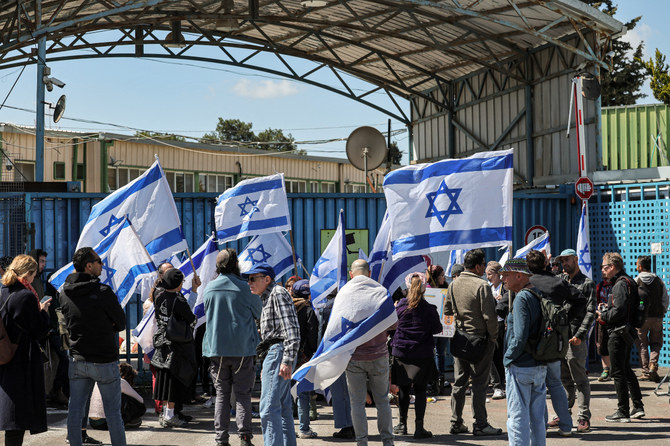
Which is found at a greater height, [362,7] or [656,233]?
[362,7]

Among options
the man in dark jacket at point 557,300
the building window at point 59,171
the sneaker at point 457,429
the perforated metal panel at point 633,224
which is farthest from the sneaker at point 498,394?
the building window at point 59,171

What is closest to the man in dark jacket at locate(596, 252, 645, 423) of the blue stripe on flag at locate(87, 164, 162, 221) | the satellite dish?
the blue stripe on flag at locate(87, 164, 162, 221)

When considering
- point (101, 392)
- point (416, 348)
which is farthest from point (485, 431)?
point (101, 392)

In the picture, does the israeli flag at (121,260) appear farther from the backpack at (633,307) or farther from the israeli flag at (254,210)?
the backpack at (633,307)

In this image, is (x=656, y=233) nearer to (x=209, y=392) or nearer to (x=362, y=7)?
(x=209, y=392)

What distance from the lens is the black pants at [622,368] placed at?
10188 mm


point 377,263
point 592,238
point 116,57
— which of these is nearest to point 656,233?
point 592,238

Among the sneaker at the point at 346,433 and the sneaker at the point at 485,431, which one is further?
the sneaker at the point at 485,431

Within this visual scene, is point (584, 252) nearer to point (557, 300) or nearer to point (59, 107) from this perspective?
point (557, 300)

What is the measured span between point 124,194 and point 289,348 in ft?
13.6

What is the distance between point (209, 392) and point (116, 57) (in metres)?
14.6

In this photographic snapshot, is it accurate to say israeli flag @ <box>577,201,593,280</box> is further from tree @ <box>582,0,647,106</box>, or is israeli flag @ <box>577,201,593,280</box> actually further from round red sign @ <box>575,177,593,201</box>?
tree @ <box>582,0,647,106</box>

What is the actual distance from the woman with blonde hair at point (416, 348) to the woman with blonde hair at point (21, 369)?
388cm

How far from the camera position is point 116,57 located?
2441 cm
